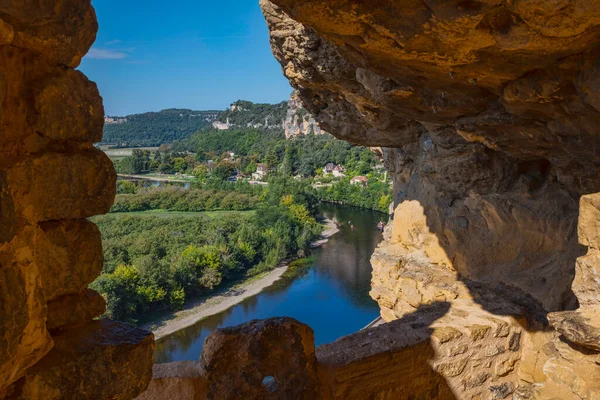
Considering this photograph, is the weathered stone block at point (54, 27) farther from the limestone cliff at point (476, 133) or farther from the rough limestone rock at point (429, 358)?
the rough limestone rock at point (429, 358)

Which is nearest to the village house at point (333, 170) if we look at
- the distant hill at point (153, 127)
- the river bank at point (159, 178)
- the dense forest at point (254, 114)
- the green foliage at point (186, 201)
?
the green foliage at point (186, 201)

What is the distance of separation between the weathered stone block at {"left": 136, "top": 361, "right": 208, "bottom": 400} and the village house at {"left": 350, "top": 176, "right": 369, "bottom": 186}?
37159 millimetres

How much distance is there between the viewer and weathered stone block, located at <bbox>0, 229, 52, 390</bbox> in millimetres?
1915

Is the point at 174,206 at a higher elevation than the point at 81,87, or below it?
below

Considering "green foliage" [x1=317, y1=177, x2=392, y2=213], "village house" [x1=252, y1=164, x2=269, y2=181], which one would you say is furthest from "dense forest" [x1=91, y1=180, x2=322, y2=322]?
"village house" [x1=252, y1=164, x2=269, y2=181]

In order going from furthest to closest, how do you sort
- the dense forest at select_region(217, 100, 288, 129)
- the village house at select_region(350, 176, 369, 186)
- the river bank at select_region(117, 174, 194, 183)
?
the dense forest at select_region(217, 100, 288, 129) → the river bank at select_region(117, 174, 194, 183) → the village house at select_region(350, 176, 369, 186)

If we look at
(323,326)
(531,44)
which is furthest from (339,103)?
(323,326)

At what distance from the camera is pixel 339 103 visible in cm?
695

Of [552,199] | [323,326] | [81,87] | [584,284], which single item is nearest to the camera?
[81,87]

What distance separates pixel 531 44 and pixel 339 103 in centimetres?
410

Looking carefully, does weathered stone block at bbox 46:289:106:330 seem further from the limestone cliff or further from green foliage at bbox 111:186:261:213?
green foliage at bbox 111:186:261:213

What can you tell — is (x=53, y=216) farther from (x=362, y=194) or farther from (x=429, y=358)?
(x=362, y=194)

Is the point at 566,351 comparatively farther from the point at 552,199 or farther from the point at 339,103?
the point at 339,103

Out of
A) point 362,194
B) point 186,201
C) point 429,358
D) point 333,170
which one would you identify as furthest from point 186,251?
point 333,170
